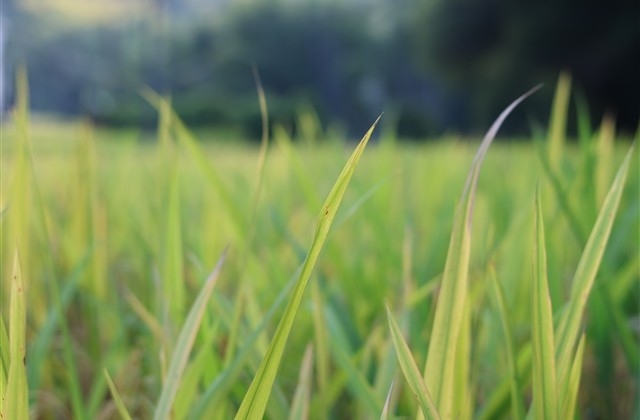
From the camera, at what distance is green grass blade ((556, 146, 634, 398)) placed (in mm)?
166

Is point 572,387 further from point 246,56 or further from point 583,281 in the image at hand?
point 246,56

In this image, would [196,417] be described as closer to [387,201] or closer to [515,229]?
[515,229]

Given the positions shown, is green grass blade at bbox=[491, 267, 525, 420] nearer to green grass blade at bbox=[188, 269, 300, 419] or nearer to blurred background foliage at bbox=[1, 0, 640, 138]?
green grass blade at bbox=[188, 269, 300, 419]

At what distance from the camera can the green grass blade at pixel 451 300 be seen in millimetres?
148

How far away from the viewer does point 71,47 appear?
15266 millimetres

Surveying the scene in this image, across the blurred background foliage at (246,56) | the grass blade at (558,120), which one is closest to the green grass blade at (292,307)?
Answer: the grass blade at (558,120)

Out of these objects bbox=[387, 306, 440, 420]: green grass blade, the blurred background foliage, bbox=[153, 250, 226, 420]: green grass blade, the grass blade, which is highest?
the grass blade

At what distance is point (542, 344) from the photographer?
0.50ft

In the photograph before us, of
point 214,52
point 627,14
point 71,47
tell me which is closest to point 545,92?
point 627,14

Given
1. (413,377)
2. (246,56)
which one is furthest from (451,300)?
(246,56)

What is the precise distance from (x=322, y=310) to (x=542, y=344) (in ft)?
0.35

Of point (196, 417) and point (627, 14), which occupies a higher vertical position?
point (627, 14)

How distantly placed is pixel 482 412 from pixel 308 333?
0.37ft

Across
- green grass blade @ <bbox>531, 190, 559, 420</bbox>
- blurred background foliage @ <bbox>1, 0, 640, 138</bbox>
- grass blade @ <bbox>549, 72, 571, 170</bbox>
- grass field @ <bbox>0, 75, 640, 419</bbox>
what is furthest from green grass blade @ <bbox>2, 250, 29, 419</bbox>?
blurred background foliage @ <bbox>1, 0, 640, 138</bbox>
